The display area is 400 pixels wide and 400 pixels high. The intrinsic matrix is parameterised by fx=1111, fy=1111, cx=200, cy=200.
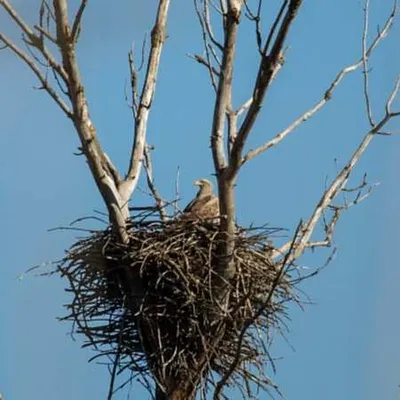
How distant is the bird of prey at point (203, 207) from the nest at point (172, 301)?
1.07 ft

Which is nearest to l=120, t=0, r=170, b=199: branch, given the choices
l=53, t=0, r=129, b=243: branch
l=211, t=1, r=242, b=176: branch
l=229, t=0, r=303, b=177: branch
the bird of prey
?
l=53, t=0, r=129, b=243: branch

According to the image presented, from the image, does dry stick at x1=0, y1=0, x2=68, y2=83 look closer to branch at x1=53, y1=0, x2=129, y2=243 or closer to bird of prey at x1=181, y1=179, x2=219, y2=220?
branch at x1=53, y1=0, x2=129, y2=243

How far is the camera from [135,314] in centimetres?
670

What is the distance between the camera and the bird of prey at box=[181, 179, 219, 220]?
288 inches

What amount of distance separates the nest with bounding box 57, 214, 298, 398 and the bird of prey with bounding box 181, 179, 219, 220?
0.33m

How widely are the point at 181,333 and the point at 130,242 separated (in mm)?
639

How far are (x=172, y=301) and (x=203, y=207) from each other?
1.17 m

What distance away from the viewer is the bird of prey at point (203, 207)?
7.32 meters

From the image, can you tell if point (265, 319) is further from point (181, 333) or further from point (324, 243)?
point (324, 243)

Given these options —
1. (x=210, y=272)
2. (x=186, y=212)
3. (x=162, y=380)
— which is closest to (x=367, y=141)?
(x=186, y=212)

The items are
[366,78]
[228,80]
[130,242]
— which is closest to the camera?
[228,80]

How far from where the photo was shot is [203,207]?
306 inches

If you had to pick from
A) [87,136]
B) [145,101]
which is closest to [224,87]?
[87,136]

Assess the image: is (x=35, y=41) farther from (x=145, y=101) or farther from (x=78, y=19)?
(x=145, y=101)
